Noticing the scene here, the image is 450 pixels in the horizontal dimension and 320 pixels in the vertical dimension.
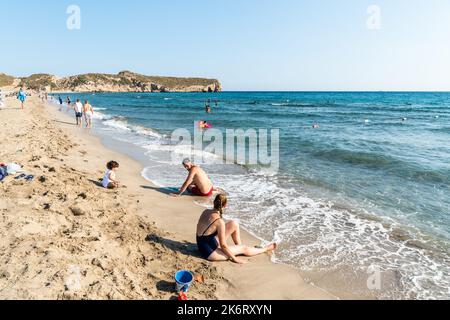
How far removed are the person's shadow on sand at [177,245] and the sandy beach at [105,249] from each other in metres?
0.02

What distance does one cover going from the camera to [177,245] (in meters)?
5.82

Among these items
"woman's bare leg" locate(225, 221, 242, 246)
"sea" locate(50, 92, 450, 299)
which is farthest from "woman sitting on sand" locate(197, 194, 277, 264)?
"sea" locate(50, 92, 450, 299)

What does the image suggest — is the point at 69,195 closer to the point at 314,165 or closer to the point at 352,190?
the point at 352,190

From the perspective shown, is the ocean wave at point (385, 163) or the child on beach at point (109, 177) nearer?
the child on beach at point (109, 177)

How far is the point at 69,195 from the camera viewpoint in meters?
6.88

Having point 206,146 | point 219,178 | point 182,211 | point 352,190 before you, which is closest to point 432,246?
point 352,190

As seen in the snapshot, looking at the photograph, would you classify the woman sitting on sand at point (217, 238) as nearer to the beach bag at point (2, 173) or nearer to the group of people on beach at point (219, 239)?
the group of people on beach at point (219, 239)

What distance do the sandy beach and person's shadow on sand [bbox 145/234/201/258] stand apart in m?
0.02

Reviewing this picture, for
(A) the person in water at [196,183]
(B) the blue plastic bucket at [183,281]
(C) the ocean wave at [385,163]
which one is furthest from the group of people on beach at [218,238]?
(C) the ocean wave at [385,163]

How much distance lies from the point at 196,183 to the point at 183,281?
14.1 ft

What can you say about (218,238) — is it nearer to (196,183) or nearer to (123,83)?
(196,183)

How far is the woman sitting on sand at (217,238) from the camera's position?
17.3 feet

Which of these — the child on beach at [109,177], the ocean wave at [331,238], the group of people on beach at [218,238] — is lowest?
the ocean wave at [331,238]

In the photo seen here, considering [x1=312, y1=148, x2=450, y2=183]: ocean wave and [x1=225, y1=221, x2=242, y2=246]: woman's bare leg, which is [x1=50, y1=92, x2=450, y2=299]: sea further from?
[x1=225, y1=221, x2=242, y2=246]: woman's bare leg
